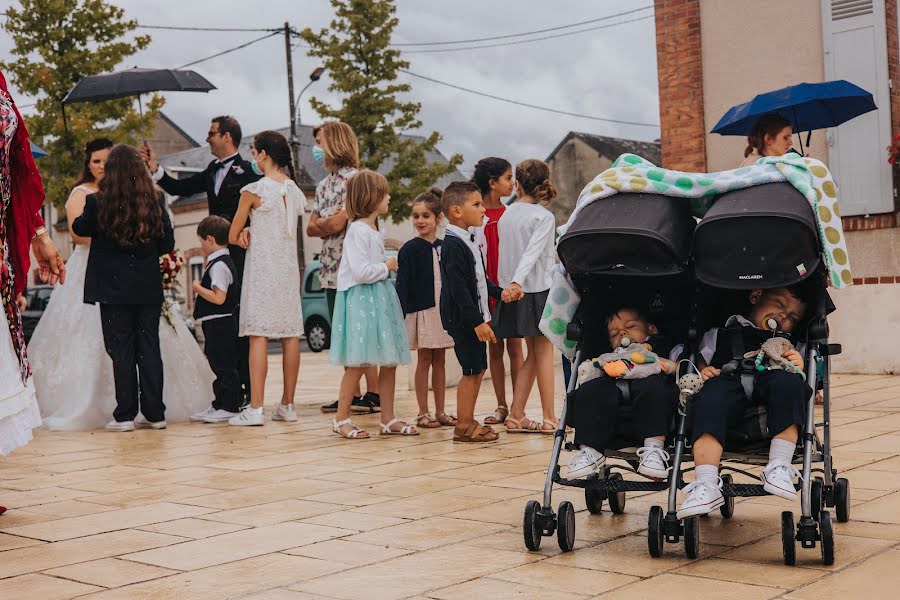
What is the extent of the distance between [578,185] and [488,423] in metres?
42.0

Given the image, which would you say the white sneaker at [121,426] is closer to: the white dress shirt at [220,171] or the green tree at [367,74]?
the white dress shirt at [220,171]

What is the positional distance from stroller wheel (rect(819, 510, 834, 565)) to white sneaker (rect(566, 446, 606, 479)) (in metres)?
0.84

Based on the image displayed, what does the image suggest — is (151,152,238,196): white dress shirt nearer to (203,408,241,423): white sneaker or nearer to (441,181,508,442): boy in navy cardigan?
(203,408,241,423): white sneaker

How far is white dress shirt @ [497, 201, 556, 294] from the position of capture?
765cm

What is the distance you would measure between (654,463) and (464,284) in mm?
2937

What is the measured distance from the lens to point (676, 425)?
175 inches

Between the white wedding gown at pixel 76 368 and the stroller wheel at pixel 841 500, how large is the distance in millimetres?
5983

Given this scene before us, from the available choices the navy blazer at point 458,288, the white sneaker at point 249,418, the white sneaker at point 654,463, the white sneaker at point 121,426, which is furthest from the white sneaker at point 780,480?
the white sneaker at point 121,426

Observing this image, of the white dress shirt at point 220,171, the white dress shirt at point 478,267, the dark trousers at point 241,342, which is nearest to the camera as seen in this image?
the white dress shirt at point 478,267

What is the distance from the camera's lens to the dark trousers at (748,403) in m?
4.16

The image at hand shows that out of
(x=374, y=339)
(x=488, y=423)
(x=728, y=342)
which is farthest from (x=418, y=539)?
(x=488, y=423)

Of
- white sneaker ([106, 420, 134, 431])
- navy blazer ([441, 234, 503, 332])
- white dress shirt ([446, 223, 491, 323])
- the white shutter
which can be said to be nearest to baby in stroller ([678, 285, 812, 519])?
navy blazer ([441, 234, 503, 332])

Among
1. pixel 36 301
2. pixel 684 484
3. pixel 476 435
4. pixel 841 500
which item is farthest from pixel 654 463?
pixel 36 301

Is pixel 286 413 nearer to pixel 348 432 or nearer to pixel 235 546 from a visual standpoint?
pixel 348 432
